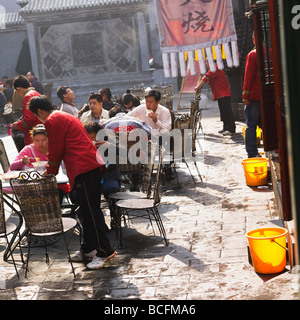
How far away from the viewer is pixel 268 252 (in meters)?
5.49

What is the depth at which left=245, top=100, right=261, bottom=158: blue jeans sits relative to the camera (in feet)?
31.0

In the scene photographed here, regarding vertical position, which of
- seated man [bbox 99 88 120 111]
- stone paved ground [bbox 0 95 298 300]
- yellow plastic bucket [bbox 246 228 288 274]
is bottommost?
stone paved ground [bbox 0 95 298 300]

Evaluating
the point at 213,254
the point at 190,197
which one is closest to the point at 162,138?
the point at 190,197

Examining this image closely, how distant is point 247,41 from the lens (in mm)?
15789

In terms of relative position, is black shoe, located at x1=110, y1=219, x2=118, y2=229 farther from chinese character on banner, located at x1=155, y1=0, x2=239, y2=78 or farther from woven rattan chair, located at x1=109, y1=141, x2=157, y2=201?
chinese character on banner, located at x1=155, y1=0, x2=239, y2=78

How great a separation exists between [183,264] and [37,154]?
A: 2629 millimetres

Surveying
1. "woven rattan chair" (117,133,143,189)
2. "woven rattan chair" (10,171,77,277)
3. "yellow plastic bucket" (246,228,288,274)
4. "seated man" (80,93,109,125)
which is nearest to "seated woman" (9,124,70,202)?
"woven rattan chair" (117,133,143,189)

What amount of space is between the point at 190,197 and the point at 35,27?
22489 mm

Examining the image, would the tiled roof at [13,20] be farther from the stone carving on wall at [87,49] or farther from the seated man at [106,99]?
the seated man at [106,99]

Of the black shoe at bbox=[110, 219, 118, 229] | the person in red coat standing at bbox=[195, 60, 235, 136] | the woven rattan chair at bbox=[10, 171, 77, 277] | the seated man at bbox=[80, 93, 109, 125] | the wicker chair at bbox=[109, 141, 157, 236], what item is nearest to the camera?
the woven rattan chair at bbox=[10, 171, 77, 277]

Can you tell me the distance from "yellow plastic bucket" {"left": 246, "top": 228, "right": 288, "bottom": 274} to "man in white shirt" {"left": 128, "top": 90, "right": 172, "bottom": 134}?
14.3 ft

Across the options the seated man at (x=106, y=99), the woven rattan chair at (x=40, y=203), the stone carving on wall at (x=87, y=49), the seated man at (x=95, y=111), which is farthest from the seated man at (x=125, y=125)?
the stone carving on wall at (x=87, y=49)

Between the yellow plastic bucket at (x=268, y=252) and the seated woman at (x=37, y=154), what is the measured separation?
9.06ft

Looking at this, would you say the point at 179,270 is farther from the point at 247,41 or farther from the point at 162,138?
the point at 247,41
